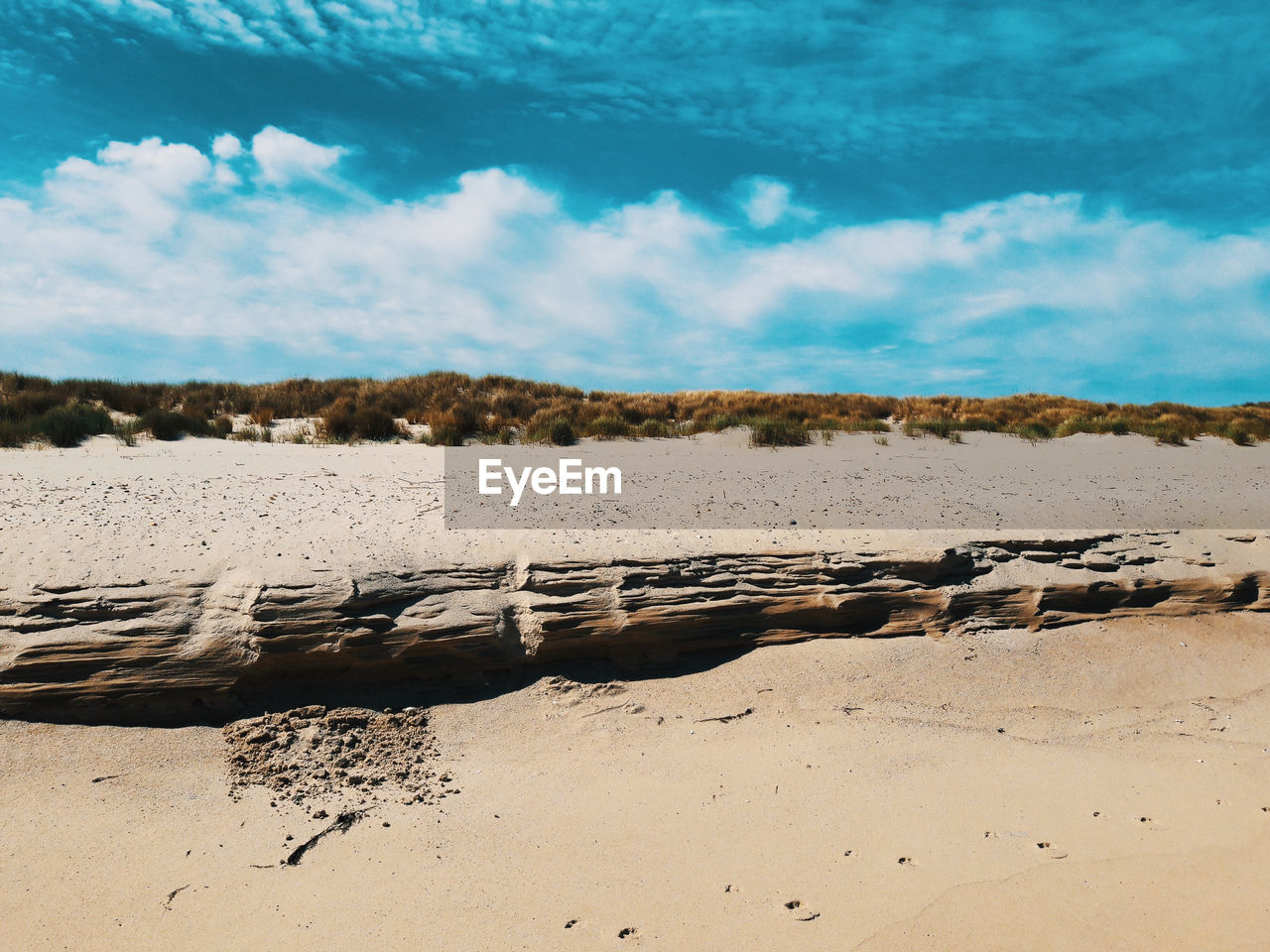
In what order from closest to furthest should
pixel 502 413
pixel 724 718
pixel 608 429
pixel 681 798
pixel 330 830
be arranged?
pixel 330 830 < pixel 681 798 < pixel 724 718 < pixel 608 429 < pixel 502 413

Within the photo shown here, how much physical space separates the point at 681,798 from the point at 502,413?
45.1 feet

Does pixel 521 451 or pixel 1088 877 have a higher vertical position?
pixel 521 451

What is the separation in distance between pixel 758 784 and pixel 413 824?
6.51 feet

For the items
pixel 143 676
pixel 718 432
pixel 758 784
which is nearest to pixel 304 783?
pixel 143 676

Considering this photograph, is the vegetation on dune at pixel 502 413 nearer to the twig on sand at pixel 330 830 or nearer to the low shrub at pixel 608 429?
the low shrub at pixel 608 429

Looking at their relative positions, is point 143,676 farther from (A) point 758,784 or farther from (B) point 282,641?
(A) point 758,784

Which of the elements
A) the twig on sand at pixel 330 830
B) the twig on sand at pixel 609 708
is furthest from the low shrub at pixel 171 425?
the twig on sand at pixel 609 708

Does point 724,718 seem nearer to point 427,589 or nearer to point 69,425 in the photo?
point 427,589

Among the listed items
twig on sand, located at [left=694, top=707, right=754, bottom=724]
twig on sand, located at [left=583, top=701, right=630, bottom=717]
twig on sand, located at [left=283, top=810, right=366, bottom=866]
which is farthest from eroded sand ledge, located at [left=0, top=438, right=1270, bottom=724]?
twig on sand, located at [left=283, top=810, right=366, bottom=866]

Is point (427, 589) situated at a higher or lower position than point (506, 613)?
higher

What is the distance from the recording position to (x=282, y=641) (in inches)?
195

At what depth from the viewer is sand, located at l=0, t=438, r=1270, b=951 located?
364 centimetres

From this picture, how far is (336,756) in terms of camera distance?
4738 mm

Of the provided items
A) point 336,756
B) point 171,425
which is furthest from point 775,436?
point 171,425
